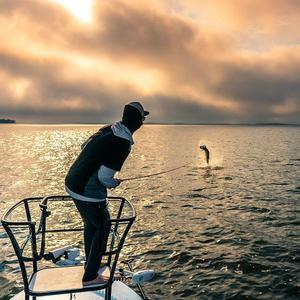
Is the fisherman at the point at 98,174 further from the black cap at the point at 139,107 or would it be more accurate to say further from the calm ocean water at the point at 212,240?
the calm ocean water at the point at 212,240

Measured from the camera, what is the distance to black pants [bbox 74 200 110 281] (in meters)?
5.91

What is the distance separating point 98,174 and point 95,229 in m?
1.03

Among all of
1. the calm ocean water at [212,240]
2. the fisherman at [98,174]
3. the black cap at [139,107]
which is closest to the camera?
the fisherman at [98,174]

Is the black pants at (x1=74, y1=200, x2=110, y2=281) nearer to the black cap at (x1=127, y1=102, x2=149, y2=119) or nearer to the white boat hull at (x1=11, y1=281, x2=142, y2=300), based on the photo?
the white boat hull at (x1=11, y1=281, x2=142, y2=300)

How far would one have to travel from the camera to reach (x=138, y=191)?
27.6 metres

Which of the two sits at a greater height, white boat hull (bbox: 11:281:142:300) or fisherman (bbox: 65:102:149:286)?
fisherman (bbox: 65:102:149:286)

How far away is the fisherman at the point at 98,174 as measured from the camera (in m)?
5.61

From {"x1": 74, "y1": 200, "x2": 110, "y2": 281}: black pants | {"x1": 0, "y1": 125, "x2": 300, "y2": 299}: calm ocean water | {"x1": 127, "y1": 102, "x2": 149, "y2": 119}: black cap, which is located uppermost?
{"x1": 127, "y1": 102, "x2": 149, "y2": 119}: black cap

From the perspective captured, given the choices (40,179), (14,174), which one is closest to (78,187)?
(40,179)

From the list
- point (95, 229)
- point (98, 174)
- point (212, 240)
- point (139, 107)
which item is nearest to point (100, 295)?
point (95, 229)

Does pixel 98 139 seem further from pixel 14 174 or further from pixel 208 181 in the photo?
pixel 14 174

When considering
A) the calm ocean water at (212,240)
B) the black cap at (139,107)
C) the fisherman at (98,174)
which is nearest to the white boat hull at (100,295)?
the fisherman at (98,174)

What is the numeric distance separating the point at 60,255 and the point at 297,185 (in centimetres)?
2380

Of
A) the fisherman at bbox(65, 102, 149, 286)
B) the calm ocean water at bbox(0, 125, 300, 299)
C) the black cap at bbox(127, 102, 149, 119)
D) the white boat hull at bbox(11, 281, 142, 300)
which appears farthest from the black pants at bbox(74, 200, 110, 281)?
the calm ocean water at bbox(0, 125, 300, 299)
